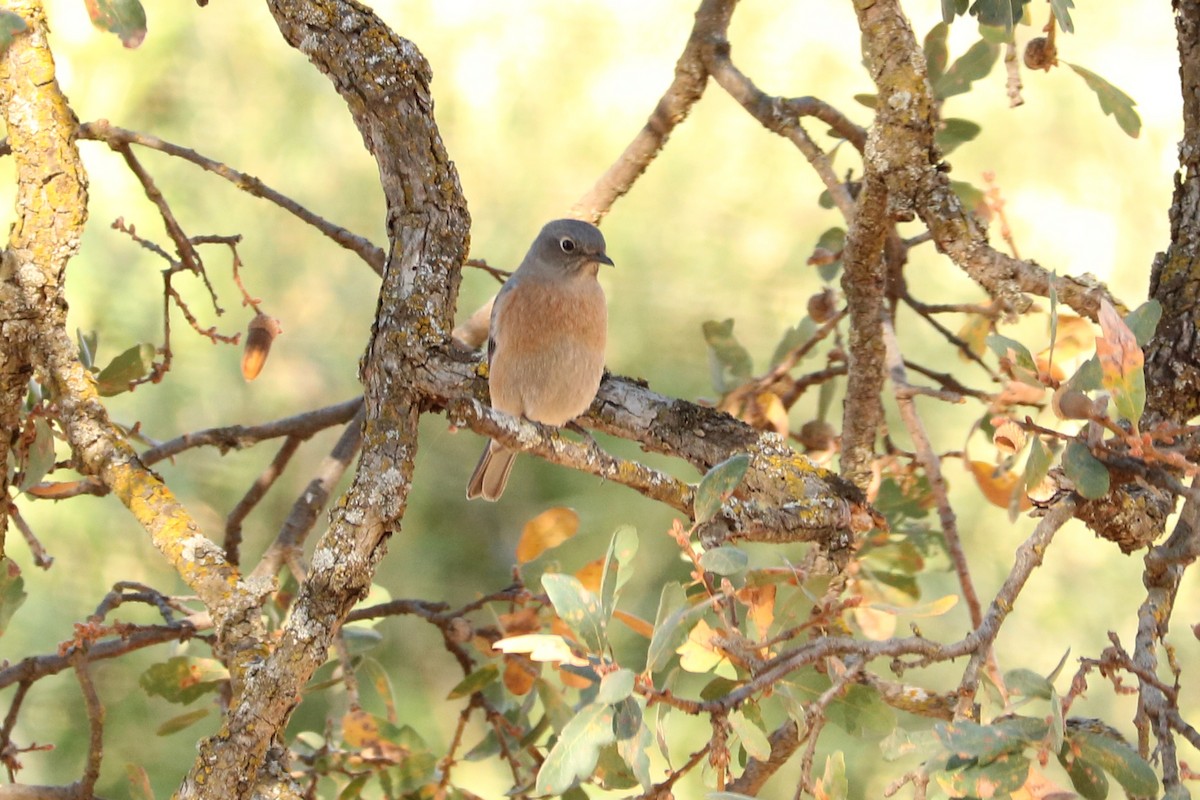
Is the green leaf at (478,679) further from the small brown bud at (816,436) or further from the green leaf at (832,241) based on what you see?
the green leaf at (832,241)

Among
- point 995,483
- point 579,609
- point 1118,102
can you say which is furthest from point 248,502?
point 1118,102

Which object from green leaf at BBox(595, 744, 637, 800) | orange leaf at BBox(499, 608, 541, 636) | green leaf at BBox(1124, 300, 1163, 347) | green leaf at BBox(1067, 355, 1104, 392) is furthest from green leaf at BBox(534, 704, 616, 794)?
orange leaf at BBox(499, 608, 541, 636)

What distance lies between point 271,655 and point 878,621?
1209 millimetres

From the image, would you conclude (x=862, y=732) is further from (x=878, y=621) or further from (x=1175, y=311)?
(x=1175, y=311)

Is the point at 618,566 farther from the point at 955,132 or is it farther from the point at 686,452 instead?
the point at 955,132

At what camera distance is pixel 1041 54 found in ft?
6.73

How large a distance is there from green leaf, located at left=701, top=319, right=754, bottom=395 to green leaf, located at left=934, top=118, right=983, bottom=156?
0.61 m

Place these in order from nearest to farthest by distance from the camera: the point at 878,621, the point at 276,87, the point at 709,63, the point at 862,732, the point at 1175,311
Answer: the point at 862,732
the point at 1175,311
the point at 878,621
the point at 709,63
the point at 276,87

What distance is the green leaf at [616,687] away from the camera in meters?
1.22

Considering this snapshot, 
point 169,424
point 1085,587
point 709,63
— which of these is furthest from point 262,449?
point 1085,587

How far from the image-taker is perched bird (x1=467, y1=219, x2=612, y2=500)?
242 cm

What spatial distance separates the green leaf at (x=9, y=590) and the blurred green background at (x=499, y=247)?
734mm

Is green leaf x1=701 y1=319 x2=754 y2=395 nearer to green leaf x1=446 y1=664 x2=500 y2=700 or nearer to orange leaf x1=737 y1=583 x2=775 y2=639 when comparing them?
green leaf x1=446 y1=664 x2=500 y2=700

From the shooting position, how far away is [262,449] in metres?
3.35
